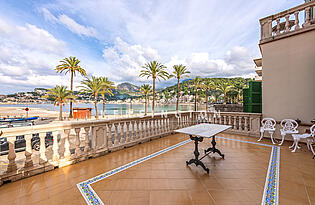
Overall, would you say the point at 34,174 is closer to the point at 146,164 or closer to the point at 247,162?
the point at 146,164

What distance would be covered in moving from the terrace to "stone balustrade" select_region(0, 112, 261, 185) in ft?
0.06

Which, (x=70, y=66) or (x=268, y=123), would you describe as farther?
(x=70, y=66)

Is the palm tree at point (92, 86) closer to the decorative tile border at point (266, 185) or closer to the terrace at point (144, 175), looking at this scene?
the terrace at point (144, 175)

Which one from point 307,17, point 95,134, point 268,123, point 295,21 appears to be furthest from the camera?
point 268,123

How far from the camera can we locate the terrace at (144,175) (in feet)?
6.19

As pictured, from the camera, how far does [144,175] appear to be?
8.22 ft

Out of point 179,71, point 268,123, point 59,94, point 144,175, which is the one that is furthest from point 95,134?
point 59,94

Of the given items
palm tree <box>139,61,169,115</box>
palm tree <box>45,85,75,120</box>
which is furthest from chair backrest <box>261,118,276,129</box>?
palm tree <box>45,85,75,120</box>

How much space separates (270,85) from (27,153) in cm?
789

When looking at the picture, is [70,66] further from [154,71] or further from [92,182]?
[92,182]

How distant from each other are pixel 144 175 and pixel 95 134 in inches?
68.9

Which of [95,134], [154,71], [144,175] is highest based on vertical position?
[154,71]

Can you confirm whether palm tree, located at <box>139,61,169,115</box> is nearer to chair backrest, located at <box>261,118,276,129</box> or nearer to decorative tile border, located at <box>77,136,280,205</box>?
chair backrest, located at <box>261,118,276,129</box>

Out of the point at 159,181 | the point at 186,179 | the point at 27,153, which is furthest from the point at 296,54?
the point at 27,153
